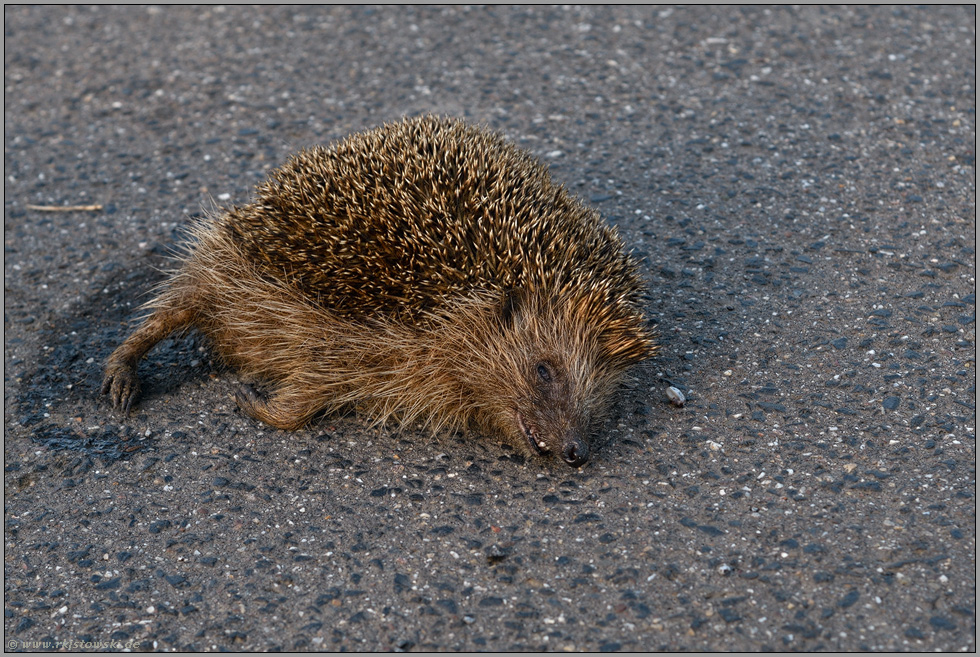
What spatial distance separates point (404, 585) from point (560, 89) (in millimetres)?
4434

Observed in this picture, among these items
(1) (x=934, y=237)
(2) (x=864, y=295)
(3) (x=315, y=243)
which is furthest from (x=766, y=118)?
(3) (x=315, y=243)

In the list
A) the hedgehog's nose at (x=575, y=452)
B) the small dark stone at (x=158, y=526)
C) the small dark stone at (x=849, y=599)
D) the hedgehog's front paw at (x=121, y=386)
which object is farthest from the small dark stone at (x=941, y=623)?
the hedgehog's front paw at (x=121, y=386)

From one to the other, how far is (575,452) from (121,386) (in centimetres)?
227

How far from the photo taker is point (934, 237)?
533 cm

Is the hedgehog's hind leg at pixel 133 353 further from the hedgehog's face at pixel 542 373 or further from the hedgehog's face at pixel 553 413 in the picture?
the hedgehog's face at pixel 553 413

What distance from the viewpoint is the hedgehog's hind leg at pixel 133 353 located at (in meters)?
4.57

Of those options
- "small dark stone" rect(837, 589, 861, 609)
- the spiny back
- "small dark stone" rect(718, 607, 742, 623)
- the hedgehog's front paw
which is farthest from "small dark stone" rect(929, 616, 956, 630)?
the hedgehog's front paw

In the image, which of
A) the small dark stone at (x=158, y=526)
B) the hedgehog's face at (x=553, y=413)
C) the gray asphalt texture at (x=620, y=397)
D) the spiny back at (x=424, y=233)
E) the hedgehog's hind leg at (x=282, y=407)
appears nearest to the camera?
the gray asphalt texture at (x=620, y=397)

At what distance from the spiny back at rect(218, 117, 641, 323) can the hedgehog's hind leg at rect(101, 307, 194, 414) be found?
2.10ft

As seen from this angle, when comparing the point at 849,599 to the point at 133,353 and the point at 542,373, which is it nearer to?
the point at 542,373

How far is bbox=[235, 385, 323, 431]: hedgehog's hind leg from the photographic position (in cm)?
437

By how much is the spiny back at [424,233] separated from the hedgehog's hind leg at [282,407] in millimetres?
454

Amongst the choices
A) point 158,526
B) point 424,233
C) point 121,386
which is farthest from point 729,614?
point 121,386

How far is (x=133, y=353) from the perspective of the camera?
15.4 ft
